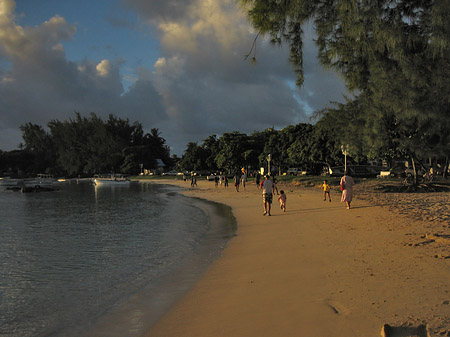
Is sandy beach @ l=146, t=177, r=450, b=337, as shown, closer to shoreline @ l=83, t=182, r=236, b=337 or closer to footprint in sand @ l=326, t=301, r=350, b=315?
footprint in sand @ l=326, t=301, r=350, b=315

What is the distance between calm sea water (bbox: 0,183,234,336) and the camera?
17.5 ft

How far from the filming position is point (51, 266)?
28.8ft

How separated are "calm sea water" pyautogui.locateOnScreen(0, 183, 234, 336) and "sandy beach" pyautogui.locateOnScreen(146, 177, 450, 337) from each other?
677 millimetres

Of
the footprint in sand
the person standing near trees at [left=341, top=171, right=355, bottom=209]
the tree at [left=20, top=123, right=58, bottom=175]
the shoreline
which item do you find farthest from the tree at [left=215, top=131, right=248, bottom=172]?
the tree at [left=20, top=123, right=58, bottom=175]

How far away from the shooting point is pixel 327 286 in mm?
5789

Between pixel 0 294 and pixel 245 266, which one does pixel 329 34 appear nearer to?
pixel 245 266

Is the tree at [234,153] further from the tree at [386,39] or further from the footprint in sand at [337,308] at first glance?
the footprint in sand at [337,308]

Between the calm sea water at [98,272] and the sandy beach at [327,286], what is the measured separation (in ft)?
2.22

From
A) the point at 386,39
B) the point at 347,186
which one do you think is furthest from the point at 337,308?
the point at 347,186

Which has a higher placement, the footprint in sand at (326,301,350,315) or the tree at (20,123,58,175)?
the tree at (20,123,58,175)

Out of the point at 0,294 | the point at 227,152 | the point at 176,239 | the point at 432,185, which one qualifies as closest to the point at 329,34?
the point at 176,239

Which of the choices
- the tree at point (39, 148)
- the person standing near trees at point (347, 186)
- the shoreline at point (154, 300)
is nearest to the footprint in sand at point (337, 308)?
the shoreline at point (154, 300)

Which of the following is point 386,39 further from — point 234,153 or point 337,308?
point 234,153

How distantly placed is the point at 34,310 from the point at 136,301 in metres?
1.72
